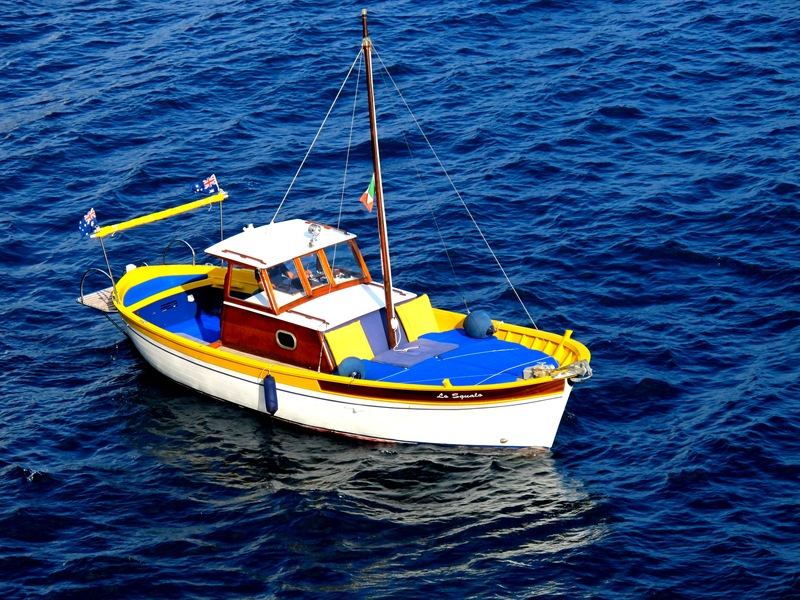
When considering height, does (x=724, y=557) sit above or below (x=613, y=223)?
below

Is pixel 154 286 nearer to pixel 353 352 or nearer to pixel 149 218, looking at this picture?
pixel 149 218

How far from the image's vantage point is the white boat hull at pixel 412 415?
25.3 meters

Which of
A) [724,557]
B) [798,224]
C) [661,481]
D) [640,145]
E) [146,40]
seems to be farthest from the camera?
[146,40]

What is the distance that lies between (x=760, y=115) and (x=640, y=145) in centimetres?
486

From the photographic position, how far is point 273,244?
28.4m

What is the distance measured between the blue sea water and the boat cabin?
2003mm

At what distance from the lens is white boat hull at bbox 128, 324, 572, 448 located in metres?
25.3

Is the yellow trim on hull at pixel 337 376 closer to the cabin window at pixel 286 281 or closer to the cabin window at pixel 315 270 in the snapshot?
the cabin window at pixel 286 281

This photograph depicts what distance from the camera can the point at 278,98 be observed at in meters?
Result: 45.4

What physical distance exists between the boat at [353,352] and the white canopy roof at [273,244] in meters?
0.04

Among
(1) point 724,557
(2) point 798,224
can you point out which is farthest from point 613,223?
(1) point 724,557

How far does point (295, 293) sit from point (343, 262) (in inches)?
61.6

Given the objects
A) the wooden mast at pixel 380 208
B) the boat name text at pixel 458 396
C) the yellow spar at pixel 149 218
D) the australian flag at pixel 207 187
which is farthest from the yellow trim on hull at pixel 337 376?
the australian flag at pixel 207 187

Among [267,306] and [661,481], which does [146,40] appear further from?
[661,481]
